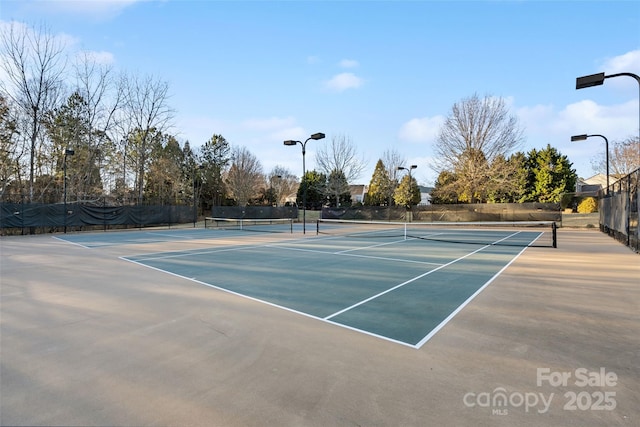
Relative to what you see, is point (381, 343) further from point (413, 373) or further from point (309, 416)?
point (309, 416)

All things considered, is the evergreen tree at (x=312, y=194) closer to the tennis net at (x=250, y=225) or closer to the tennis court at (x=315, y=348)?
the tennis net at (x=250, y=225)

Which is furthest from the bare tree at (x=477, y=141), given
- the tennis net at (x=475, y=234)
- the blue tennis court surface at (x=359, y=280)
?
the blue tennis court surface at (x=359, y=280)

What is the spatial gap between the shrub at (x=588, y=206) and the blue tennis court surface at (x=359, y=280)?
2554cm

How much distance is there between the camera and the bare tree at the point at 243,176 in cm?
4491

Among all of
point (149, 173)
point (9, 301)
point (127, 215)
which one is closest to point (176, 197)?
point (149, 173)

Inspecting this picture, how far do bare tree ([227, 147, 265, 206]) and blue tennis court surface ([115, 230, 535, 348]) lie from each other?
112 ft

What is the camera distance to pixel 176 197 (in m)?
40.8

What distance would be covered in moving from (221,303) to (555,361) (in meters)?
4.17

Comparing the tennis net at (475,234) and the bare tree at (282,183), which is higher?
the bare tree at (282,183)

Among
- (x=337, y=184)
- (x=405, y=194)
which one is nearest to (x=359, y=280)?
(x=337, y=184)

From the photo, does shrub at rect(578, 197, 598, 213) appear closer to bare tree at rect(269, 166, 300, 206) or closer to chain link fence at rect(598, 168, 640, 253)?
chain link fence at rect(598, 168, 640, 253)

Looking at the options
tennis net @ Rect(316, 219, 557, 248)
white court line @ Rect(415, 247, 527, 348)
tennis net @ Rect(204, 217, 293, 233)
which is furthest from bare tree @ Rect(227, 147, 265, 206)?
white court line @ Rect(415, 247, 527, 348)

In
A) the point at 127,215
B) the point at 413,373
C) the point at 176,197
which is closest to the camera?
the point at 413,373

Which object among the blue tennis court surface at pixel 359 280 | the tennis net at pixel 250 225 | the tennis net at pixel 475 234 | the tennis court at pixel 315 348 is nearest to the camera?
the tennis court at pixel 315 348
